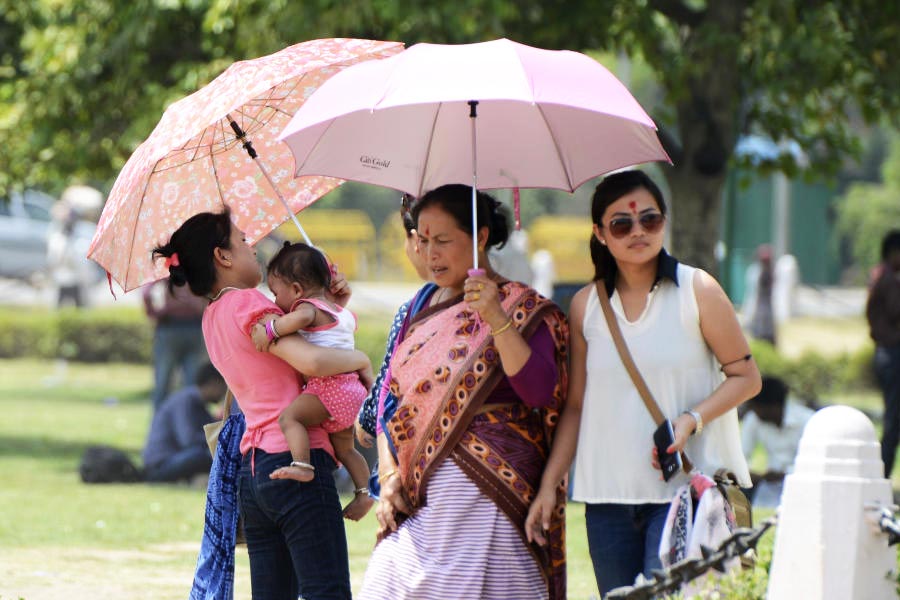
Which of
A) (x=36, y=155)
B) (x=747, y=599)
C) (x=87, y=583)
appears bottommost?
(x=87, y=583)

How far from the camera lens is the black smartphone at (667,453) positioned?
4.24m

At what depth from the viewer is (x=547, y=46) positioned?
10945 millimetres

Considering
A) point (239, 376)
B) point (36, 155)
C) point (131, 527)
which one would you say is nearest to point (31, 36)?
point (36, 155)

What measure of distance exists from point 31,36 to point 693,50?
539 cm

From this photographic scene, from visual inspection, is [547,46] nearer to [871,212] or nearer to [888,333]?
[888,333]

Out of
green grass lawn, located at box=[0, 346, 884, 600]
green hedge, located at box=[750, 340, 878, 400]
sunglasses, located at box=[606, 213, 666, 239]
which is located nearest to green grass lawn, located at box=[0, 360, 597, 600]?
green grass lawn, located at box=[0, 346, 884, 600]

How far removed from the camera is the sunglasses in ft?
14.3

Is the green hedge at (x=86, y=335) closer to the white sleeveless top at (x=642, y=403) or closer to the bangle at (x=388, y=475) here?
the bangle at (x=388, y=475)

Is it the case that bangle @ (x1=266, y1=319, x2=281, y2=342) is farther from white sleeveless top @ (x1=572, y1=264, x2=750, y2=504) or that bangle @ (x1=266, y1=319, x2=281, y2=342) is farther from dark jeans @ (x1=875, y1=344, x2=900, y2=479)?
dark jeans @ (x1=875, y1=344, x2=900, y2=479)

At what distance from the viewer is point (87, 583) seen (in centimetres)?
768

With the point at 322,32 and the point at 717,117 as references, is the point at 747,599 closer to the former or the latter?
the point at 322,32

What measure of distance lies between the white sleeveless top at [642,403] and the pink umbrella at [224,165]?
132cm

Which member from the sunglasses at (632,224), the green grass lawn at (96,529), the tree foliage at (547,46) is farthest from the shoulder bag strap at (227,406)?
the tree foliage at (547,46)

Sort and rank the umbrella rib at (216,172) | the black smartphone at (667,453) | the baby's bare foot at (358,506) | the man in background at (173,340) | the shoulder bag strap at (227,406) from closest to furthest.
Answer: the black smartphone at (667,453) < the baby's bare foot at (358,506) < the shoulder bag strap at (227,406) < the umbrella rib at (216,172) < the man in background at (173,340)
